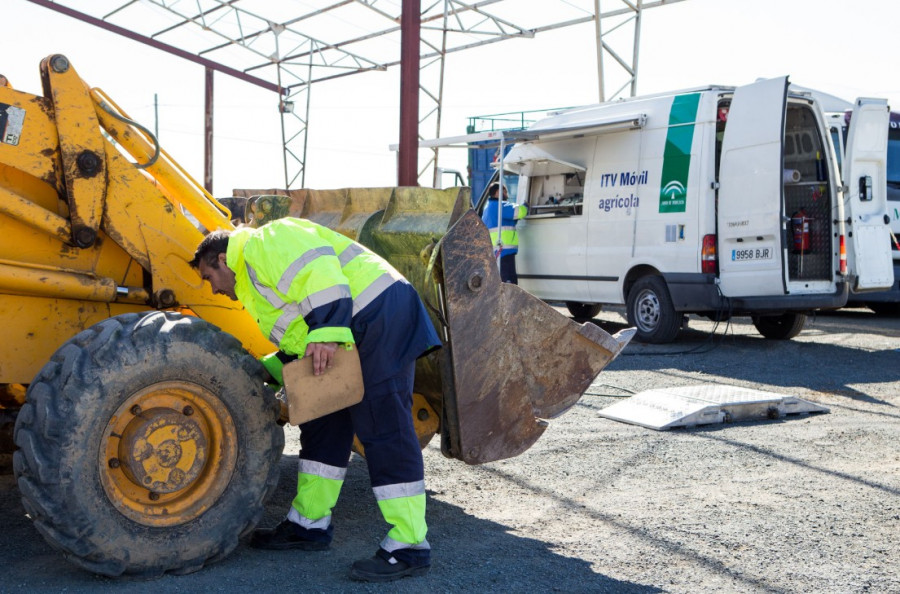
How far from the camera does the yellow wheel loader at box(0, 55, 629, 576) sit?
3525 mm

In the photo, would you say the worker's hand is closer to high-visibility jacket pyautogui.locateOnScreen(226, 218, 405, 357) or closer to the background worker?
high-visibility jacket pyautogui.locateOnScreen(226, 218, 405, 357)

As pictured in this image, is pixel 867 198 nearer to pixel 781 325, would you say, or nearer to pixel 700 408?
pixel 781 325

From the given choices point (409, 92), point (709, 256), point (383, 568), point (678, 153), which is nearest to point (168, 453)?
point (383, 568)

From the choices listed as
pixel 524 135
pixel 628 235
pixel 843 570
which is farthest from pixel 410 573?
pixel 524 135

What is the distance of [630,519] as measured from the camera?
4625 millimetres

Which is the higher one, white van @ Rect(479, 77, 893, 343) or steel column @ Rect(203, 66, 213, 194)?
steel column @ Rect(203, 66, 213, 194)

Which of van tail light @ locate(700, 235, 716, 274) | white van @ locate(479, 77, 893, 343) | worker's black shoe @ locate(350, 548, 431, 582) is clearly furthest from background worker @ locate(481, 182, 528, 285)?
worker's black shoe @ locate(350, 548, 431, 582)

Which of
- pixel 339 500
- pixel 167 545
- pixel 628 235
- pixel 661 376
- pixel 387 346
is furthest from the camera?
pixel 628 235

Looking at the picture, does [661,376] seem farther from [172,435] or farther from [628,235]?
[172,435]

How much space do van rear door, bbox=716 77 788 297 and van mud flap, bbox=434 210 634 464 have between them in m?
5.36

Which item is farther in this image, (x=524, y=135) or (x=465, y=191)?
(x=524, y=135)

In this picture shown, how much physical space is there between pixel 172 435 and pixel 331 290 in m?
0.82

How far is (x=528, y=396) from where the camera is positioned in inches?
173

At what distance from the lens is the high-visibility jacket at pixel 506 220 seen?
12.1 m
